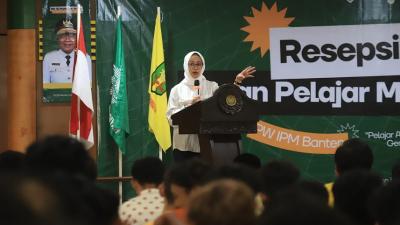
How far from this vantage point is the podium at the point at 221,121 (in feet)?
14.9

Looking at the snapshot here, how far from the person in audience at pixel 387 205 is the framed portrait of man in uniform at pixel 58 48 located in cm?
527

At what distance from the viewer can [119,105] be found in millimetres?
6840

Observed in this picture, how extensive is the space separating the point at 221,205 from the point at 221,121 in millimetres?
3068

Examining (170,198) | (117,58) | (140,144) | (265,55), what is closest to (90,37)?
(117,58)

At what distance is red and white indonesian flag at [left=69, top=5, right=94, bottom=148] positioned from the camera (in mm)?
6348

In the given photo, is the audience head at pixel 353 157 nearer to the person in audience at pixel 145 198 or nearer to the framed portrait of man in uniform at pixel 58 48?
the person in audience at pixel 145 198

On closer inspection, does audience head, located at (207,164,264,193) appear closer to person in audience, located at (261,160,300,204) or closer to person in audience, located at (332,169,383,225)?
person in audience, located at (261,160,300,204)

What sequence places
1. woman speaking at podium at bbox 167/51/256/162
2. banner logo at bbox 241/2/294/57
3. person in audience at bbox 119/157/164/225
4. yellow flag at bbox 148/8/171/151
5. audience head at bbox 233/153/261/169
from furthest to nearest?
banner logo at bbox 241/2/294/57, yellow flag at bbox 148/8/171/151, woman speaking at podium at bbox 167/51/256/162, audience head at bbox 233/153/261/169, person in audience at bbox 119/157/164/225

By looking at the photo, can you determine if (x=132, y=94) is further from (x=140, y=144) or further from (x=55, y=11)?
(x=55, y=11)

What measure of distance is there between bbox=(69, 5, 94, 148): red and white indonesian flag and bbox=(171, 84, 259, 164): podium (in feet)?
5.89

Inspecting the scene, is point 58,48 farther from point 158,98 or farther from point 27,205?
point 27,205

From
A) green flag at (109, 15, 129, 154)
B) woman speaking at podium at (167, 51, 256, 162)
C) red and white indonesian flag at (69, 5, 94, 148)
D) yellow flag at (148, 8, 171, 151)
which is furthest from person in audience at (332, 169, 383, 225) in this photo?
green flag at (109, 15, 129, 154)

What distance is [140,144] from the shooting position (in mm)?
7027

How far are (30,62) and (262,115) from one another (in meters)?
2.53
